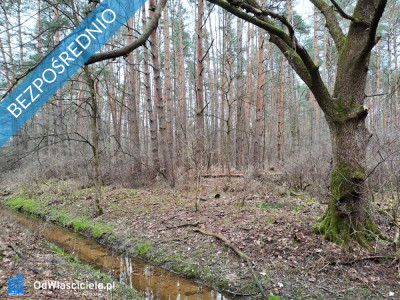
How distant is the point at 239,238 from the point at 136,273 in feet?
7.45

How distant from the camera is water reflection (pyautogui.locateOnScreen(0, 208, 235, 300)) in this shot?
4512 millimetres

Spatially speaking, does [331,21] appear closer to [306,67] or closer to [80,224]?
[306,67]

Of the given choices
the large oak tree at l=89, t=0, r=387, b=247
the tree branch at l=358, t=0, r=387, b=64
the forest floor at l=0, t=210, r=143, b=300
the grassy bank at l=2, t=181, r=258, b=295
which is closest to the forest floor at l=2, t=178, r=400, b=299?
the grassy bank at l=2, t=181, r=258, b=295

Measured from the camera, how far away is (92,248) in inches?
261

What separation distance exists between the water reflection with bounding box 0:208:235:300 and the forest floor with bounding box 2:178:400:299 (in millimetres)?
204

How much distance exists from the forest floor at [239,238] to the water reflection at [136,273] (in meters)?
0.20

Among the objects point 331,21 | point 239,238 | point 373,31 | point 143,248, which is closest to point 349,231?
point 239,238

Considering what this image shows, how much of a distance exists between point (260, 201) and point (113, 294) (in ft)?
16.0

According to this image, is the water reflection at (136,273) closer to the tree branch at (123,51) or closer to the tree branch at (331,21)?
the tree branch at (123,51)

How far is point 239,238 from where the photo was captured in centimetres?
555

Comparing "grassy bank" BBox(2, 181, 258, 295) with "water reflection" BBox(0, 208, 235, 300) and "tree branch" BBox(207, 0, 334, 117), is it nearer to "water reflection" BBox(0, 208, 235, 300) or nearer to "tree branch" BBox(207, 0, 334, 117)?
"water reflection" BBox(0, 208, 235, 300)

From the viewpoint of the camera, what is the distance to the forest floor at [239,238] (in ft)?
13.7

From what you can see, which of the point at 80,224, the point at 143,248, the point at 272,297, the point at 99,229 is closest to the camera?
the point at 272,297

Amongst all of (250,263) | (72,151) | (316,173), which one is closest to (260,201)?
(316,173)
